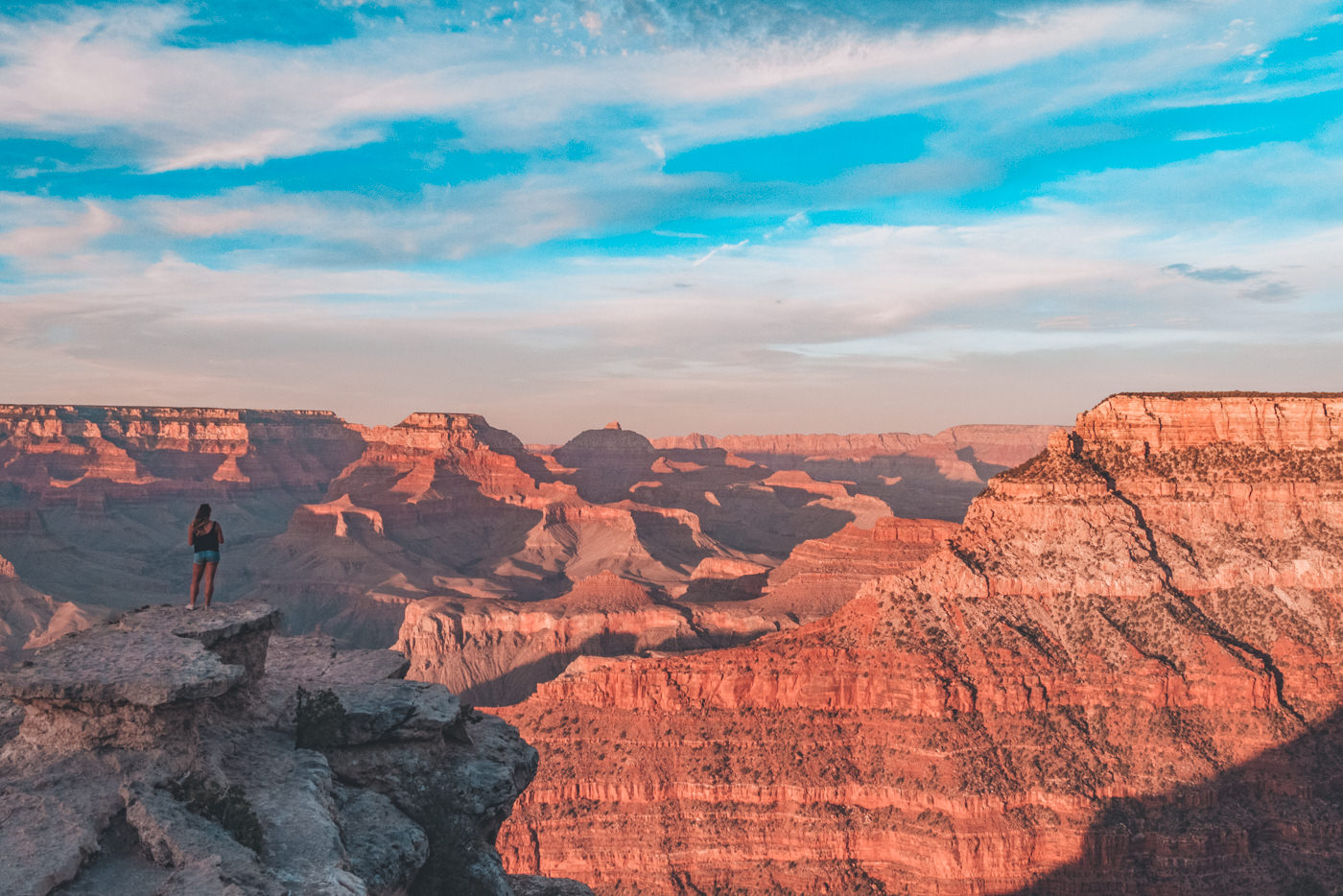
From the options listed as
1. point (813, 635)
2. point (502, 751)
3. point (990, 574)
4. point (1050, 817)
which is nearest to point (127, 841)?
point (502, 751)

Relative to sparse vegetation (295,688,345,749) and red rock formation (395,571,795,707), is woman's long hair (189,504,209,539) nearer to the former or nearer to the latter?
sparse vegetation (295,688,345,749)

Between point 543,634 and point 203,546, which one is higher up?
point 203,546

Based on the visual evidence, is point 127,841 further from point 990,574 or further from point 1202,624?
point 1202,624

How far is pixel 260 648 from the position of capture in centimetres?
2528

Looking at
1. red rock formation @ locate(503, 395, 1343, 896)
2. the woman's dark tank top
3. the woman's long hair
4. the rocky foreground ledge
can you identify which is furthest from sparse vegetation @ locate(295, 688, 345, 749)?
red rock formation @ locate(503, 395, 1343, 896)

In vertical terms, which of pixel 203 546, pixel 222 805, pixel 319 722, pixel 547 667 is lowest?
pixel 547 667

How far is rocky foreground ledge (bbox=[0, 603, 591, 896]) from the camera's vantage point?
16922 millimetres

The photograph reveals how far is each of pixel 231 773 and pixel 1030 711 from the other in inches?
1954

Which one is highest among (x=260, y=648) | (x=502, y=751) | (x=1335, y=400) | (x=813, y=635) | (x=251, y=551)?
(x=1335, y=400)

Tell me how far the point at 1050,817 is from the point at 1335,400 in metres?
40.9

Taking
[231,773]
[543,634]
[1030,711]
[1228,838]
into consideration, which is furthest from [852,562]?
[231,773]

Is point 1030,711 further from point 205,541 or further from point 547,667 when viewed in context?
point 547,667

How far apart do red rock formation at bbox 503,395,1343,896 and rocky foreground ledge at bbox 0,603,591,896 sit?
95.1 feet

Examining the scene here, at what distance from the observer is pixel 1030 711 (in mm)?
58219
